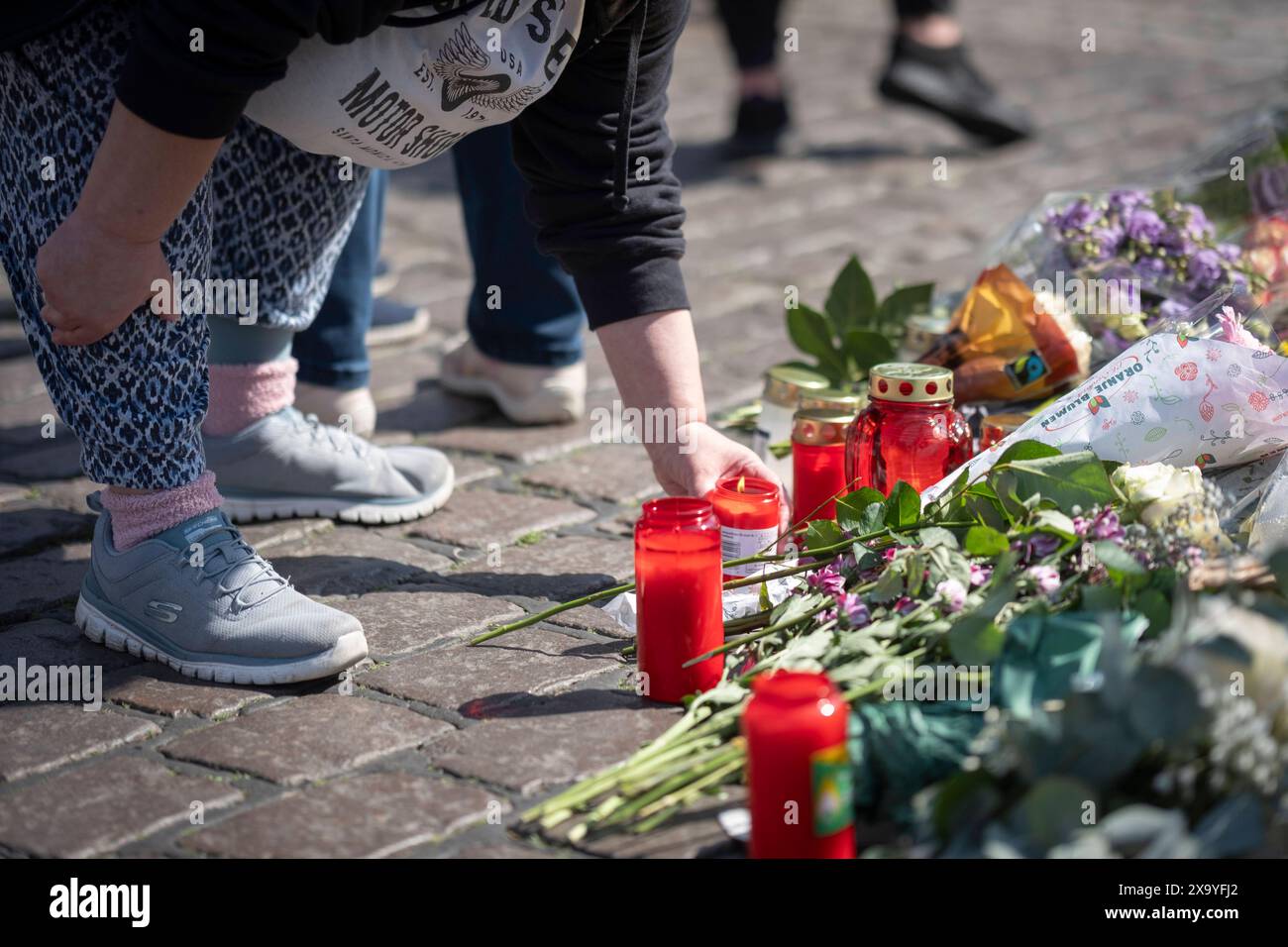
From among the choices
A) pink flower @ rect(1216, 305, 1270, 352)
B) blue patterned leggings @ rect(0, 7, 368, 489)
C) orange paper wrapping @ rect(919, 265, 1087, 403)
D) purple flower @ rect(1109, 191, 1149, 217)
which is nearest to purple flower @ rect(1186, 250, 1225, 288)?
purple flower @ rect(1109, 191, 1149, 217)

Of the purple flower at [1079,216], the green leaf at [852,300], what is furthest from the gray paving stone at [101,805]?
the purple flower at [1079,216]

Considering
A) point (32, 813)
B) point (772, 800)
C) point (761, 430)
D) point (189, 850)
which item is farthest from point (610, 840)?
Answer: point (761, 430)

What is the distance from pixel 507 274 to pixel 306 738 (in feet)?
4.38

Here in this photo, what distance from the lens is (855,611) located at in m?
1.79

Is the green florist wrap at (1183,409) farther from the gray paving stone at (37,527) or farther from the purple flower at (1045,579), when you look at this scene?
the gray paving stone at (37,527)

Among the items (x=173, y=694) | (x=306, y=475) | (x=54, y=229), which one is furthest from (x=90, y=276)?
(x=306, y=475)

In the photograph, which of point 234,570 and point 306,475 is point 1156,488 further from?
point 306,475

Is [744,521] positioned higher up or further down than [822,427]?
further down

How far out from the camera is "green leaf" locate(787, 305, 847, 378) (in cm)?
279

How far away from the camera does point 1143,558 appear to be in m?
1.68

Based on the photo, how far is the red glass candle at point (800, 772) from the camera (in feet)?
4.67

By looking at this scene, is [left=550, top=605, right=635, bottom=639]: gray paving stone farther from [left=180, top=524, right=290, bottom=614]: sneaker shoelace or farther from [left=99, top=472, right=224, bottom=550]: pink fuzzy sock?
[left=99, top=472, right=224, bottom=550]: pink fuzzy sock

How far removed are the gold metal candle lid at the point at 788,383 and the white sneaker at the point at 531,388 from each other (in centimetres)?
50
